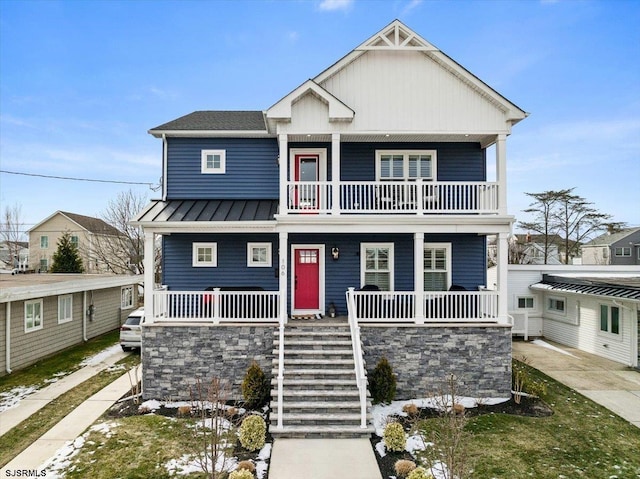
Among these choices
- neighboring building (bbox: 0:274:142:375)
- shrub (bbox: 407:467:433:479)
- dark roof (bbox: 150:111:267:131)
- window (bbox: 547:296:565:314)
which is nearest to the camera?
shrub (bbox: 407:467:433:479)

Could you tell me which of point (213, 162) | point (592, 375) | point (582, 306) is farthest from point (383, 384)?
point (582, 306)

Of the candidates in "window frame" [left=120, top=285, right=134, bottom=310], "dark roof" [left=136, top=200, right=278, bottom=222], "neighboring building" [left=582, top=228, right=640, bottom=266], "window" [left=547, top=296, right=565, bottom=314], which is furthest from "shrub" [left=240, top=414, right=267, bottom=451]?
"neighboring building" [left=582, top=228, right=640, bottom=266]

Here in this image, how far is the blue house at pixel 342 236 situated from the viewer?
9859mm

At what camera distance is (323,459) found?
682 cm

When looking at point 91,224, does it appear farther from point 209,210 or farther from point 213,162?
point 209,210

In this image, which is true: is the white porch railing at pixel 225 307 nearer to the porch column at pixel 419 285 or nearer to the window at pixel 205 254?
the window at pixel 205 254

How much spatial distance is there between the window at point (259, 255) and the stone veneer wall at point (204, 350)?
9.37 ft

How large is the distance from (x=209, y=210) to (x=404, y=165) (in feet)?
21.4

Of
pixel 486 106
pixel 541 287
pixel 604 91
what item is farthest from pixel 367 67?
pixel 604 91

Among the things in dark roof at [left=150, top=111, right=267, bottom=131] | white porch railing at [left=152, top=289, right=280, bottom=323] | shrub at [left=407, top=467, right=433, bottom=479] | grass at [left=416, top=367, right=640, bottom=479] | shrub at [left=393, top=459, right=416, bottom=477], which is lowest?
grass at [left=416, top=367, right=640, bottom=479]

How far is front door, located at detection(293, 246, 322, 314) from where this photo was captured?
12211 mm

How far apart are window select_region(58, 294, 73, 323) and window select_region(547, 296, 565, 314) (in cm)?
2078

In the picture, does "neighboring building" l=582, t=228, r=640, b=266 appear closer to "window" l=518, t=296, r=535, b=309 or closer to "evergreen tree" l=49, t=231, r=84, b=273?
"window" l=518, t=296, r=535, b=309

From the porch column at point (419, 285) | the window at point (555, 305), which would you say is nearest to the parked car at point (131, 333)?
the porch column at point (419, 285)
